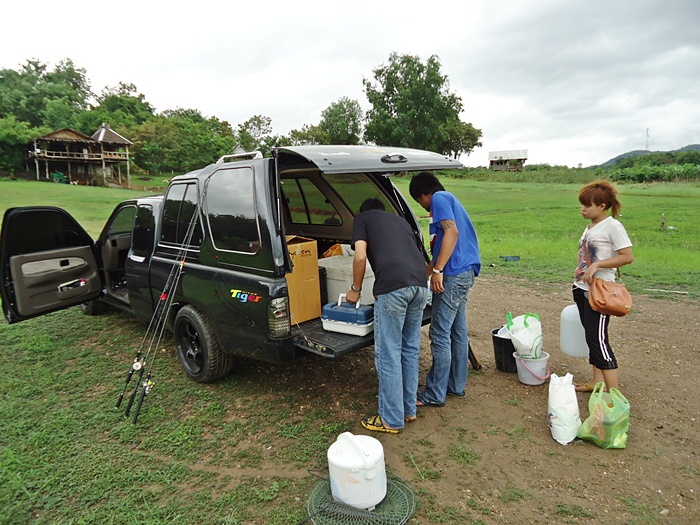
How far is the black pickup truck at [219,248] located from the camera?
3.35 meters

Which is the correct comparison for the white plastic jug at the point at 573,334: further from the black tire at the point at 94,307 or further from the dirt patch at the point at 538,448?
the black tire at the point at 94,307

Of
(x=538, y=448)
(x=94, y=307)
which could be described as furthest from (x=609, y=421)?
(x=94, y=307)

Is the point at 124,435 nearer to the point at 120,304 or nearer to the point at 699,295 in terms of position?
the point at 120,304

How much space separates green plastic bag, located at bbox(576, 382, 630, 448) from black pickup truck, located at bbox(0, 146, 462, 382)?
148 cm

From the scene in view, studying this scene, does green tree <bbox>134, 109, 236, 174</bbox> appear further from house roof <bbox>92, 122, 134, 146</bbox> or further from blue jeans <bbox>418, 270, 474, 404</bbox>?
blue jeans <bbox>418, 270, 474, 404</bbox>

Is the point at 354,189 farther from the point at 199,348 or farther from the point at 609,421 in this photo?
the point at 609,421

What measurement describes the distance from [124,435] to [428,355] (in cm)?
292

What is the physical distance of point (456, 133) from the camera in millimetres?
66000

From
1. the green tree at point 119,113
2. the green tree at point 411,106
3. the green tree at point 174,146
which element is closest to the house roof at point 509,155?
the green tree at point 411,106

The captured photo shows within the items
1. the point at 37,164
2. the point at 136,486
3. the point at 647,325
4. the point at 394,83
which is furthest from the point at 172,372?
the point at 394,83

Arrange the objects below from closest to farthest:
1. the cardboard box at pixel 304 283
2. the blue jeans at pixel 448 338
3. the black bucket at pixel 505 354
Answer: the blue jeans at pixel 448 338 → the cardboard box at pixel 304 283 → the black bucket at pixel 505 354

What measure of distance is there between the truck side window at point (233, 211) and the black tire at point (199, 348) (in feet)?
2.40

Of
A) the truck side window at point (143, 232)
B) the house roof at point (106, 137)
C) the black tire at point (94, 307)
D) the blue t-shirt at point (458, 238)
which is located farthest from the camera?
the house roof at point (106, 137)

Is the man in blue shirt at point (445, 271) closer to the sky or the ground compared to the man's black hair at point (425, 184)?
closer to the ground
